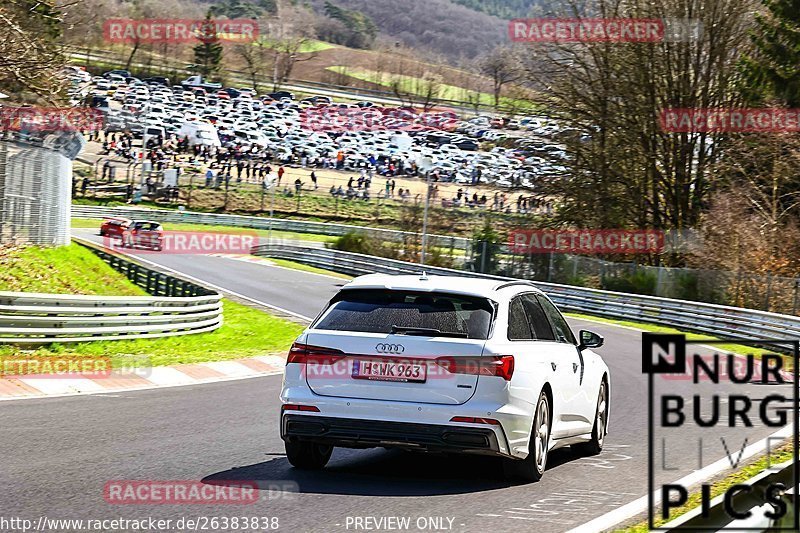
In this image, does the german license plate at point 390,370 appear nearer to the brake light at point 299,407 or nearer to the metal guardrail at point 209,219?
the brake light at point 299,407

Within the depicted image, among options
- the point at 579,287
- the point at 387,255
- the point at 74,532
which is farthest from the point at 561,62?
the point at 74,532

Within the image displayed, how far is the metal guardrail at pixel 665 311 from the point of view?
29641 millimetres

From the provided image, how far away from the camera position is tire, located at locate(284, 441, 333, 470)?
9.14m

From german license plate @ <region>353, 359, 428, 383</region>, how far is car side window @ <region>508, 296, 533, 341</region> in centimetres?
84

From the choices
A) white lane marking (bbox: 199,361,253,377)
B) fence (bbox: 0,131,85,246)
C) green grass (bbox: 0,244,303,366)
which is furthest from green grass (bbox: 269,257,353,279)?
white lane marking (bbox: 199,361,253,377)

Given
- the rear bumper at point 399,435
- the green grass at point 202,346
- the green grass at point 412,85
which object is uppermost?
the green grass at point 412,85

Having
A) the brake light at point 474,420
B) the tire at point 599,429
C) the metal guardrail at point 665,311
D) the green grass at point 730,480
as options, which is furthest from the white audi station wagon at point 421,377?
the metal guardrail at point 665,311

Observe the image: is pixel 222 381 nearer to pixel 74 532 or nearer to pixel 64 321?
pixel 64 321

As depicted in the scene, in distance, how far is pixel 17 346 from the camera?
676 inches

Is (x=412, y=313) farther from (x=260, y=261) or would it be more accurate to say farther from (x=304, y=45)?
(x=304, y=45)

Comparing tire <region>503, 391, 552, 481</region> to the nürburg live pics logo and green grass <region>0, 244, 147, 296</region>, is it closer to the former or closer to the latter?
the nürburg live pics logo

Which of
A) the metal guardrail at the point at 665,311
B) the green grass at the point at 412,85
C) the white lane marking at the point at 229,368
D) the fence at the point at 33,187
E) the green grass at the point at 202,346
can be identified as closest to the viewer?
the green grass at the point at 202,346

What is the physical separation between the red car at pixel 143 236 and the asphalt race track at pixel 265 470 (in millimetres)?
43783

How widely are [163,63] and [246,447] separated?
453ft
